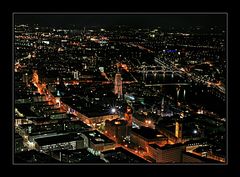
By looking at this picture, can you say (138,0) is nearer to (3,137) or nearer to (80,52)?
(3,137)

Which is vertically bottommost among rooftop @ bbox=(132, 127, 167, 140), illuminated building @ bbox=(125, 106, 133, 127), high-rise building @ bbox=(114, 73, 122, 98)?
rooftop @ bbox=(132, 127, 167, 140)

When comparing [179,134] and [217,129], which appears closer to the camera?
[217,129]

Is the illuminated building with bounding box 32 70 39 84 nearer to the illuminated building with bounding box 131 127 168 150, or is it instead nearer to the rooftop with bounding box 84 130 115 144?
the rooftop with bounding box 84 130 115 144

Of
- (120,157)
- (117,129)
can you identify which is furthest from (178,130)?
(120,157)

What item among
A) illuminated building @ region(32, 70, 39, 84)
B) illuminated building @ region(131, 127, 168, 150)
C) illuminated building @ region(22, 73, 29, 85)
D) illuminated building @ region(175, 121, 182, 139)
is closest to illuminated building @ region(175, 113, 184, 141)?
illuminated building @ region(175, 121, 182, 139)
